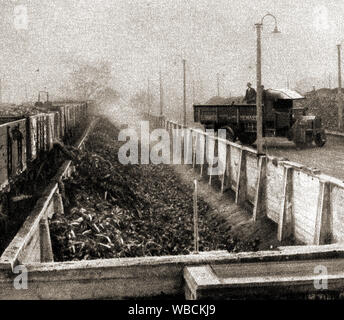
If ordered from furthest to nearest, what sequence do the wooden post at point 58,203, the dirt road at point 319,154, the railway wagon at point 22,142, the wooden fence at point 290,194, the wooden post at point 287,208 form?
1. the dirt road at point 319,154
2. the wooden post at point 287,208
3. the wooden post at point 58,203
4. the wooden fence at point 290,194
5. the railway wagon at point 22,142

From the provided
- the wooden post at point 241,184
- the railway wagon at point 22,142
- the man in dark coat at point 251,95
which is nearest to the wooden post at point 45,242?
the railway wagon at point 22,142

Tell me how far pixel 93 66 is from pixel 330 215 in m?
87.7

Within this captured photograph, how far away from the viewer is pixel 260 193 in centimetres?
1450

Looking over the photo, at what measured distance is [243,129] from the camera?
24.7 metres

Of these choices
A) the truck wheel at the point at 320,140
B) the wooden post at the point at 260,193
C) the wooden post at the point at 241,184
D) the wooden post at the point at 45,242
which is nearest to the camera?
the wooden post at the point at 45,242

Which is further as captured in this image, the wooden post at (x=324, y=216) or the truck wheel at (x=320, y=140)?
the truck wheel at (x=320, y=140)

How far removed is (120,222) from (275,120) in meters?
14.7

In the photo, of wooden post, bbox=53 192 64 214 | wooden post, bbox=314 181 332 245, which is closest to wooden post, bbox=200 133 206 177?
wooden post, bbox=314 181 332 245

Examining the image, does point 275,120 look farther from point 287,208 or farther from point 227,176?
point 287,208

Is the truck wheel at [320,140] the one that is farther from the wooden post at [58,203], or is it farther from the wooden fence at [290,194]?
the wooden post at [58,203]

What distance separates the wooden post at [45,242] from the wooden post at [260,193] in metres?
7.29

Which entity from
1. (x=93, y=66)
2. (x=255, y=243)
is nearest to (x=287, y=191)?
(x=255, y=243)

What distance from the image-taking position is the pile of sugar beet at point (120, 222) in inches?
348
